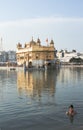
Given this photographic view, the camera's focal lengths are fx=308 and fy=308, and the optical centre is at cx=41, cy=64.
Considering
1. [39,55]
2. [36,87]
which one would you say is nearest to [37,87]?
[36,87]

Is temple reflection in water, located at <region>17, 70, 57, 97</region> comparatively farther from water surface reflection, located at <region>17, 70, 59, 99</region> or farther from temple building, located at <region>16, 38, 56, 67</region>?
temple building, located at <region>16, 38, 56, 67</region>

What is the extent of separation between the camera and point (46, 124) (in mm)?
19844

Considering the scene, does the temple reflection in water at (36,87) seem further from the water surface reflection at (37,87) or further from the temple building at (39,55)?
the temple building at (39,55)

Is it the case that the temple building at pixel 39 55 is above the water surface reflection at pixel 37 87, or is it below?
above

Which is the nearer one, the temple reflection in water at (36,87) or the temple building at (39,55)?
the temple reflection in water at (36,87)

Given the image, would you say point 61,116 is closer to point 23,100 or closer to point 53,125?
point 53,125

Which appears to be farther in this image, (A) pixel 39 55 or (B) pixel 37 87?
(A) pixel 39 55

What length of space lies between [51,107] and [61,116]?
366 centimetres

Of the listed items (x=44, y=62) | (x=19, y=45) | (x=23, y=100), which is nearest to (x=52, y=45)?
(x=44, y=62)

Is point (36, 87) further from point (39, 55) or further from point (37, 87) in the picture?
point (39, 55)

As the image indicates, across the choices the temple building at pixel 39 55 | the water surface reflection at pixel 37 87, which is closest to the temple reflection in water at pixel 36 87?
the water surface reflection at pixel 37 87

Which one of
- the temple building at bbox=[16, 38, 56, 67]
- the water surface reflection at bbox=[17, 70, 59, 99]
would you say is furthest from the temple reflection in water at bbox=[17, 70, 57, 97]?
the temple building at bbox=[16, 38, 56, 67]

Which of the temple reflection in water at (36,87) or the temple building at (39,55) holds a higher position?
the temple building at (39,55)

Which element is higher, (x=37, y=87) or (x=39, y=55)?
(x=39, y=55)
